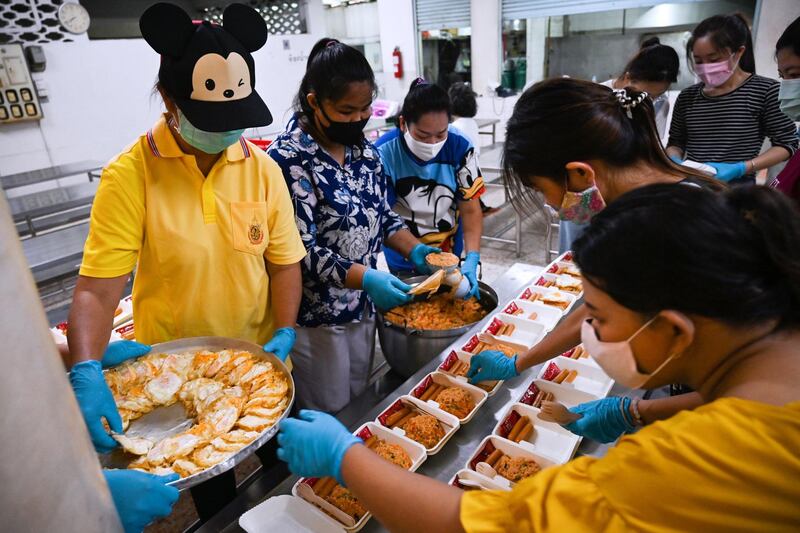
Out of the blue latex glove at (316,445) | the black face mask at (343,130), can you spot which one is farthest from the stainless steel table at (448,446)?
the black face mask at (343,130)

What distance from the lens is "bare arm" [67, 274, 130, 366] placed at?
1433mm

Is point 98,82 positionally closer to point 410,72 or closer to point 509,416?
point 410,72

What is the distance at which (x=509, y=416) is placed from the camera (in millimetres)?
1563

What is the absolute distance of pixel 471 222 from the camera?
9.23 ft

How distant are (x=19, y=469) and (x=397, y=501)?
668 mm

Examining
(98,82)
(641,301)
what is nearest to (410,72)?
(98,82)

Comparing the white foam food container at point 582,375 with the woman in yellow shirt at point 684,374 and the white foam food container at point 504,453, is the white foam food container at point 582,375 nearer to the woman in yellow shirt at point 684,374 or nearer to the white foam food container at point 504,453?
the white foam food container at point 504,453

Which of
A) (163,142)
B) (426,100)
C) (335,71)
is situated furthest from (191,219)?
(426,100)

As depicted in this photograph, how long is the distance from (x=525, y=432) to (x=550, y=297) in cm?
101

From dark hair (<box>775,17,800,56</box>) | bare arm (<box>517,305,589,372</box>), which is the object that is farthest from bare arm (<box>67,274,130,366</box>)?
dark hair (<box>775,17,800,56</box>)

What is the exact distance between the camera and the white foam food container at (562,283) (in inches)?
97.6

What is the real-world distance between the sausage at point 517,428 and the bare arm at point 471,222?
4.38 ft

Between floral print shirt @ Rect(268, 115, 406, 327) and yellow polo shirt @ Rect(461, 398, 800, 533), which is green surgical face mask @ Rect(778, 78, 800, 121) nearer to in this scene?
floral print shirt @ Rect(268, 115, 406, 327)

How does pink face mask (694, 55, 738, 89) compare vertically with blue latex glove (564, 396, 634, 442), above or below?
above
